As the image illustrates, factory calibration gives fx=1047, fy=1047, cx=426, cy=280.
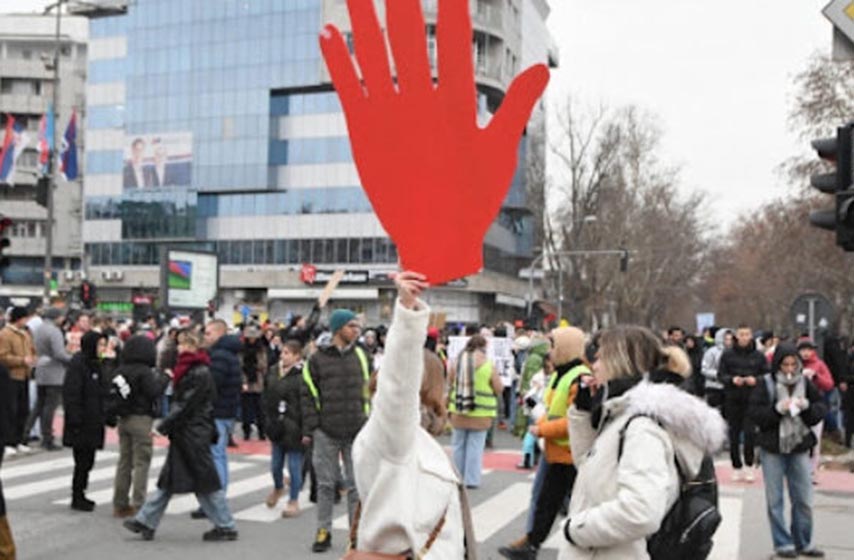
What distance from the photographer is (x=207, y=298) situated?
91.2 ft

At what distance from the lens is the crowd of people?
323 centimetres

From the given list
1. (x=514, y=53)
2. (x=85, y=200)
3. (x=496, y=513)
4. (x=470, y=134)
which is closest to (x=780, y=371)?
(x=496, y=513)

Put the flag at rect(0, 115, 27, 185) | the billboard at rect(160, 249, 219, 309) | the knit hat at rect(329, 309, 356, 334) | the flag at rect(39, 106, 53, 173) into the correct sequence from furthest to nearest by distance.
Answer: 1. the flag at rect(39, 106, 53, 173)
2. the flag at rect(0, 115, 27, 185)
3. the billboard at rect(160, 249, 219, 309)
4. the knit hat at rect(329, 309, 356, 334)

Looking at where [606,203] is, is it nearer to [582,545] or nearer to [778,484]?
[778,484]

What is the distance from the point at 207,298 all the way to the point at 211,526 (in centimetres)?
1848

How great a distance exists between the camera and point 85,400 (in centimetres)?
1051

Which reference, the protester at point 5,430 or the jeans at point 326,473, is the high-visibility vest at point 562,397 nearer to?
the jeans at point 326,473

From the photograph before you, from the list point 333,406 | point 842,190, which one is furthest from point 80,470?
point 842,190

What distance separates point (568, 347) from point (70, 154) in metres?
29.2

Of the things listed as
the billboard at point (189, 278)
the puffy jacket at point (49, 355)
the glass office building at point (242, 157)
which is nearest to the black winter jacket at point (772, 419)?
the puffy jacket at point (49, 355)

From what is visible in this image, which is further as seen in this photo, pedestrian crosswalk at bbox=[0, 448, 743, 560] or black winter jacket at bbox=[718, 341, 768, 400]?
black winter jacket at bbox=[718, 341, 768, 400]

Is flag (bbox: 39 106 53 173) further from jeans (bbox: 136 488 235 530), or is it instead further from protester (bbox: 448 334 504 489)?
jeans (bbox: 136 488 235 530)

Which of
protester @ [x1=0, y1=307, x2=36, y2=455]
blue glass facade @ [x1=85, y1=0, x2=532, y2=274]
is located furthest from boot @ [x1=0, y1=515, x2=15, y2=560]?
blue glass facade @ [x1=85, y1=0, x2=532, y2=274]

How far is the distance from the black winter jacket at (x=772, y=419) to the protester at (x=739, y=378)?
14.5ft
